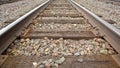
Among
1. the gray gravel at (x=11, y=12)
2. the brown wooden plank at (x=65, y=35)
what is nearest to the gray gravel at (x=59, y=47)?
the brown wooden plank at (x=65, y=35)

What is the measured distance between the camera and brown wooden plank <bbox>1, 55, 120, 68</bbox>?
2.05 meters

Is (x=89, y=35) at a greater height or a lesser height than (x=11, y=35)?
lesser

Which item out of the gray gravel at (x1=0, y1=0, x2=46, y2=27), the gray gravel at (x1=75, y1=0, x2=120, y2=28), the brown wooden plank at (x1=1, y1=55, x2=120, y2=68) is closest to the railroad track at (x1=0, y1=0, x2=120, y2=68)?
the brown wooden plank at (x1=1, y1=55, x2=120, y2=68)

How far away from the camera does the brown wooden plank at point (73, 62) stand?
2053 millimetres

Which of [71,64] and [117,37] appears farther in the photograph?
[117,37]

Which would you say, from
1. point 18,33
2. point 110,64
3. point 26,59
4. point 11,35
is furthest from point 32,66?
point 18,33

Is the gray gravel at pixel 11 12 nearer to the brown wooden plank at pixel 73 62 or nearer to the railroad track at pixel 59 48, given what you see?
the railroad track at pixel 59 48

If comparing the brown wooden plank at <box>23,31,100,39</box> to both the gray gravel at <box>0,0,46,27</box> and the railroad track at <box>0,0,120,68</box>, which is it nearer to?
the railroad track at <box>0,0,120,68</box>

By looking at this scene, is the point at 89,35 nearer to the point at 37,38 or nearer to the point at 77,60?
the point at 37,38

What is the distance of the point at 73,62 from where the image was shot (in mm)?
2131

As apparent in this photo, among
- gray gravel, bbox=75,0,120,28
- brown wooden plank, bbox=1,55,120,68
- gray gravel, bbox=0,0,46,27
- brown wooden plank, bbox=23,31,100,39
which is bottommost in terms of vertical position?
gray gravel, bbox=75,0,120,28

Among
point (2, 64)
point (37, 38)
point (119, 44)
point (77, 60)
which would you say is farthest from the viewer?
point (37, 38)

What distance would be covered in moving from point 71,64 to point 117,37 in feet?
2.45

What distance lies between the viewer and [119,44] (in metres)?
2.37
